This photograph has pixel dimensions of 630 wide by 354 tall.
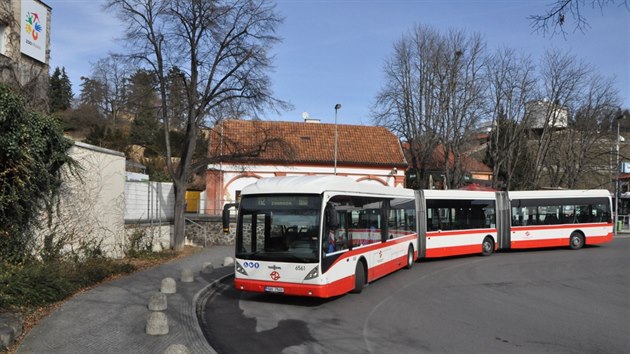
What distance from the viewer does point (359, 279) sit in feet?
41.9

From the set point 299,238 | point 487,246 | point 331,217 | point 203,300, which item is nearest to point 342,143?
point 487,246

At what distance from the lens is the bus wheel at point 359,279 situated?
12633mm

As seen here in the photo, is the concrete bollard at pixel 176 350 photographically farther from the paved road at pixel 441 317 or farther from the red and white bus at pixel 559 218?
the red and white bus at pixel 559 218

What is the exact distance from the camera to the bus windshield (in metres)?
11.0

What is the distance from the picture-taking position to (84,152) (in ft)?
49.8

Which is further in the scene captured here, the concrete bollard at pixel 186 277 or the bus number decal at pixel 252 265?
the concrete bollard at pixel 186 277

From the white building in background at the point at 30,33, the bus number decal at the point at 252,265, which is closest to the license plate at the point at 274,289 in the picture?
the bus number decal at the point at 252,265

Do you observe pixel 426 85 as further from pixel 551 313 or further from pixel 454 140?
pixel 551 313

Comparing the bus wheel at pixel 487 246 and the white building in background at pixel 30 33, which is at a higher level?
the white building in background at pixel 30 33

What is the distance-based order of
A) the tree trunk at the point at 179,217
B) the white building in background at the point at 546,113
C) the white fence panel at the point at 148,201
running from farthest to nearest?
1. the white building in background at the point at 546,113
2. the tree trunk at the point at 179,217
3. the white fence panel at the point at 148,201

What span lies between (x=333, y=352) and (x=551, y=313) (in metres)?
5.41

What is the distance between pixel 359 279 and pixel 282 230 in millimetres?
2718

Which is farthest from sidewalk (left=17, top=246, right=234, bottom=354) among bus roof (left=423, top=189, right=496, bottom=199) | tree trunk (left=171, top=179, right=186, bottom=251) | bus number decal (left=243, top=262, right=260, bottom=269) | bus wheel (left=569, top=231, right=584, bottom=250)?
bus wheel (left=569, top=231, right=584, bottom=250)

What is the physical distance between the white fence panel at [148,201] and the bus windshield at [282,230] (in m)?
9.15
